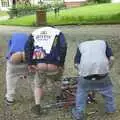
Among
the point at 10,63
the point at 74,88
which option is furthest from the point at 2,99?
the point at 74,88

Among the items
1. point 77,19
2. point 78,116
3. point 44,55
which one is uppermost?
point 44,55

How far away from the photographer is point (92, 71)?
743 cm

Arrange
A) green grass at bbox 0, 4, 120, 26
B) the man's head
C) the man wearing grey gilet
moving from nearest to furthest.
Result: 1. the man wearing grey gilet
2. the man's head
3. green grass at bbox 0, 4, 120, 26

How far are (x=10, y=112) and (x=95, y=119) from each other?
1.42m

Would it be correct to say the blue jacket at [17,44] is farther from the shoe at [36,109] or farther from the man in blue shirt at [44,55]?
the shoe at [36,109]

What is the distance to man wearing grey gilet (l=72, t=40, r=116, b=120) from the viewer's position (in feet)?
24.4

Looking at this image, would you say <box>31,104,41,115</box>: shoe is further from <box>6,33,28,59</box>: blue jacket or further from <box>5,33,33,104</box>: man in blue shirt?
<box>6,33,28,59</box>: blue jacket

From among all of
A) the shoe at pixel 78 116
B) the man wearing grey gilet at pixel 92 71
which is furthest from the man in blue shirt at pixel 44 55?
the shoe at pixel 78 116

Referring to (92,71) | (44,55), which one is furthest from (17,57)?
(92,71)

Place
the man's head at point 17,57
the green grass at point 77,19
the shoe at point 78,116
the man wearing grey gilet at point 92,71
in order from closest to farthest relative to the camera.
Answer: the man wearing grey gilet at point 92,71
the shoe at point 78,116
the man's head at point 17,57
the green grass at point 77,19

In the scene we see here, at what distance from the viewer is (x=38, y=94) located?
7.99 m

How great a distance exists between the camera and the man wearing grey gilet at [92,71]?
293 inches

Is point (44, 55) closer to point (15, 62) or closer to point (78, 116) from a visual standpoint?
point (15, 62)

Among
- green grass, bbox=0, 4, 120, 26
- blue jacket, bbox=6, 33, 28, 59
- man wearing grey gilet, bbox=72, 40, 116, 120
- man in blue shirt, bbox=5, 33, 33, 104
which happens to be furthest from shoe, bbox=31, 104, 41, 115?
→ green grass, bbox=0, 4, 120, 26
